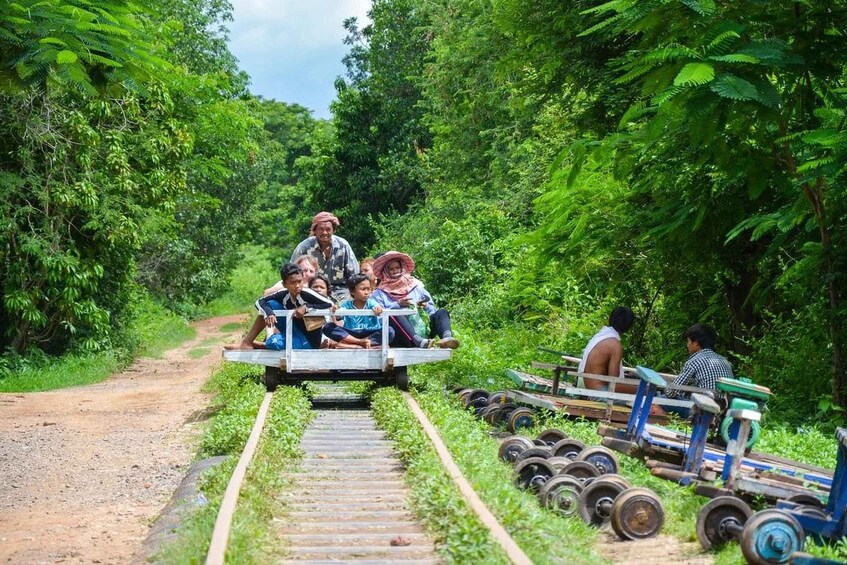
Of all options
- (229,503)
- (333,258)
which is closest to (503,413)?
(333,258)

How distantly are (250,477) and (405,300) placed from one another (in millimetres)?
6341

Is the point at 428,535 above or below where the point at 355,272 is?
below

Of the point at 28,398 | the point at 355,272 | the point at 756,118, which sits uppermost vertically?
the point at 756,118

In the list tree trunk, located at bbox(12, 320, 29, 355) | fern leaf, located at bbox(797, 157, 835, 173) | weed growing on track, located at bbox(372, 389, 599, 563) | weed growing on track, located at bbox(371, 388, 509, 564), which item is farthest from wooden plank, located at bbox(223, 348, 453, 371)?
tree trunk, located at bbox(12, 320, 29, 355)

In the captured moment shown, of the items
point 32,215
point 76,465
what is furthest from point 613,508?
point 32,215

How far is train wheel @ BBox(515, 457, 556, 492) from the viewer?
327 inches

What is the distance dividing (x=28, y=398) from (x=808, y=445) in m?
12.2

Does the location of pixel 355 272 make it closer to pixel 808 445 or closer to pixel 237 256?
pixel 808 445

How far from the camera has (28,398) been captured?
1712 cm

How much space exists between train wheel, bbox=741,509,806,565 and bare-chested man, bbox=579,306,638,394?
5257mm

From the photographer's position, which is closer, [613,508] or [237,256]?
[613,508]

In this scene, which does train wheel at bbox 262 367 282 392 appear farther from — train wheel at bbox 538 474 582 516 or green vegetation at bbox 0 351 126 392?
green vegetation at bbox 0 351 126 392

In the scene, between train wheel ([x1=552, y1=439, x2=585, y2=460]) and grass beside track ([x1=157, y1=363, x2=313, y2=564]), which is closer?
grass beside track ([x1=157, y1=363, x2=313, y2=564])

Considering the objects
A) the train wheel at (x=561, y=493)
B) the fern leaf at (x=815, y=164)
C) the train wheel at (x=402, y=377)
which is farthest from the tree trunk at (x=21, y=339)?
the fern leaf at (x=815, y=164)
